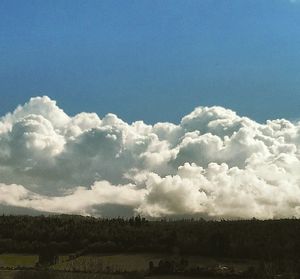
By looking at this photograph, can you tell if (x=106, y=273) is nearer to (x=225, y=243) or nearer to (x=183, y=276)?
(x=183, y=276)

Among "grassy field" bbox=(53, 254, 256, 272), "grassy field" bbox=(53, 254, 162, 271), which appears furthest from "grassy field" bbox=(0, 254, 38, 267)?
"grassy field" bbox=(53, 254, 256, 272)

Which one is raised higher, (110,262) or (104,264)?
(110,262)

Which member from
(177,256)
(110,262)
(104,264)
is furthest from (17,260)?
(177,256)

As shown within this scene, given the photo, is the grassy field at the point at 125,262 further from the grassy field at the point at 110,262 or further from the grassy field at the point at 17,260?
the grassy field at the point at 17,260

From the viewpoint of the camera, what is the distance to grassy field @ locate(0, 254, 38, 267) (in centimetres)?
17361

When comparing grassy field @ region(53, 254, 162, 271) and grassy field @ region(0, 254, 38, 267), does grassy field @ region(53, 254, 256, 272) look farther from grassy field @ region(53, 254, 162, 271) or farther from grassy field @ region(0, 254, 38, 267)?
grassy field @ region(0, 254, 38, 267)

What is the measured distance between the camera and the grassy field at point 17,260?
173613 millimetres

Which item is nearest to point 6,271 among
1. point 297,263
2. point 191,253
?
point 191,253

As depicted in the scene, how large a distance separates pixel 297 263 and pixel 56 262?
221 feet

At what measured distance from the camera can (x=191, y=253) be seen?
176 m

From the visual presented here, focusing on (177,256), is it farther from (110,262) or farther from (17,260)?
(17,260)

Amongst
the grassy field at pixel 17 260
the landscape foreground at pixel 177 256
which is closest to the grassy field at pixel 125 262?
the landscape foreground at pixel 177 256

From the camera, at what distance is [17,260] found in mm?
182750

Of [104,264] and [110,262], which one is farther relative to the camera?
[110,262]
